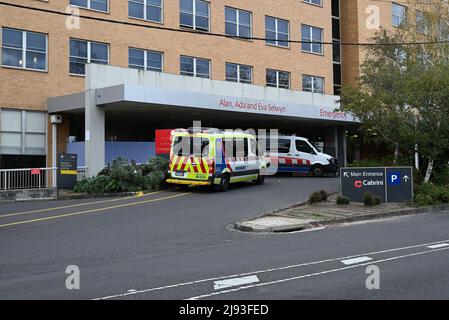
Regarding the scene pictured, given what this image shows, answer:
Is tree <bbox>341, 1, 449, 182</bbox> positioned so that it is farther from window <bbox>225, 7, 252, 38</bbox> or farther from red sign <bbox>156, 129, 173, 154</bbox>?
window <bbox>225, 7, 252, 38</bbox>

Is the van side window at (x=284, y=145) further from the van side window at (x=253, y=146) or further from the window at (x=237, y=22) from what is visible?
the window at (x=237, y=22)

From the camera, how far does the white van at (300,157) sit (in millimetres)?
28047

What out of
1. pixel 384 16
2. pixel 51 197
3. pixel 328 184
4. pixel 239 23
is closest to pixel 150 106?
pixel 51 197

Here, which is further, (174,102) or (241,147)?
(174,102)

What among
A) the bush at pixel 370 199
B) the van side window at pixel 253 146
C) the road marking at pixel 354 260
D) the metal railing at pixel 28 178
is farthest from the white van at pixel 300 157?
the road marking at pixel 354 260

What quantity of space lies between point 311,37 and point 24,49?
66.7ft

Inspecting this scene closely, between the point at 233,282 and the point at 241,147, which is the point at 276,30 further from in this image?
the point at 233,282

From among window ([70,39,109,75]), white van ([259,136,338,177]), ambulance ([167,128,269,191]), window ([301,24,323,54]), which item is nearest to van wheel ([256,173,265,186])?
ambulance ([167,128,269,191])

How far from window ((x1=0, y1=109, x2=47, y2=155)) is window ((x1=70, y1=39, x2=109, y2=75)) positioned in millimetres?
3039

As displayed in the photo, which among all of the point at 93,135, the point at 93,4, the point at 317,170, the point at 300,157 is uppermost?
the point at 93,4

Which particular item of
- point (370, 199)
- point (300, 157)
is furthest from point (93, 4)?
point (370, 199)

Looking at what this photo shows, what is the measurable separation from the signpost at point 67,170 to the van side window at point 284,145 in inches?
445

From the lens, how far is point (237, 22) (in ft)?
108

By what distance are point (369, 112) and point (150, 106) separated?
8862mm
